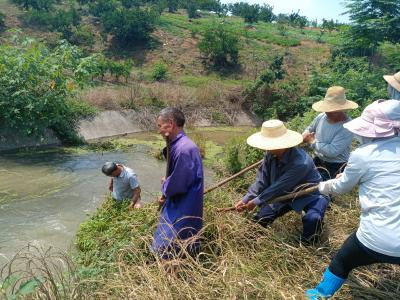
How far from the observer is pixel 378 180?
262 cm

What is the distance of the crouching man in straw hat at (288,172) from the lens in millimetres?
3701

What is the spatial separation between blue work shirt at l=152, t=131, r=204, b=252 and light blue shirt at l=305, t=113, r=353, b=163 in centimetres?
170

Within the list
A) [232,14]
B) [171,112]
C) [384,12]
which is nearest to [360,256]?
[171,112]

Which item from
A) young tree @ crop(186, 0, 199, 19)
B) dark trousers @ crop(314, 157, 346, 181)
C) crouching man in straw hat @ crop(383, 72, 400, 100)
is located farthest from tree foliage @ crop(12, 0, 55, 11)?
crouching man in straw hat @ crop(383, 72, 400, 100)

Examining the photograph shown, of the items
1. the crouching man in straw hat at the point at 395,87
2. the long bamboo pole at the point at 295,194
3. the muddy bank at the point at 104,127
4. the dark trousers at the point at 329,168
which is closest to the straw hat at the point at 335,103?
the dark trousers at the point at 329,168

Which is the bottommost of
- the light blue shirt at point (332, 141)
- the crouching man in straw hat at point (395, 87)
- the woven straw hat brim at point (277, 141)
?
the light blue shirt at point (332, 141)

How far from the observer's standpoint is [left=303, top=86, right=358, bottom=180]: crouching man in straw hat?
4.52m

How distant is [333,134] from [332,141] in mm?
75

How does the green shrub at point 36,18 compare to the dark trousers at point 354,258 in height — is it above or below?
below

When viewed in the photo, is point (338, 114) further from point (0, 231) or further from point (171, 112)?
point (0, 231)

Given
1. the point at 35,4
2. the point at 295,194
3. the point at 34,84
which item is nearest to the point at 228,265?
the point at 295,194

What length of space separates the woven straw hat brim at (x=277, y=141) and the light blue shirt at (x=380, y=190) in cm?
90

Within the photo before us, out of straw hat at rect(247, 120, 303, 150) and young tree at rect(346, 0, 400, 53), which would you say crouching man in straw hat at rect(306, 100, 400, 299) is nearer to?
straw hat at rect(247, 120, 303, 150)

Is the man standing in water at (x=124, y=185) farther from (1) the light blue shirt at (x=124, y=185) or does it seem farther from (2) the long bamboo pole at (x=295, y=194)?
(2) the long bamboo pole at (x=295, y=194)
